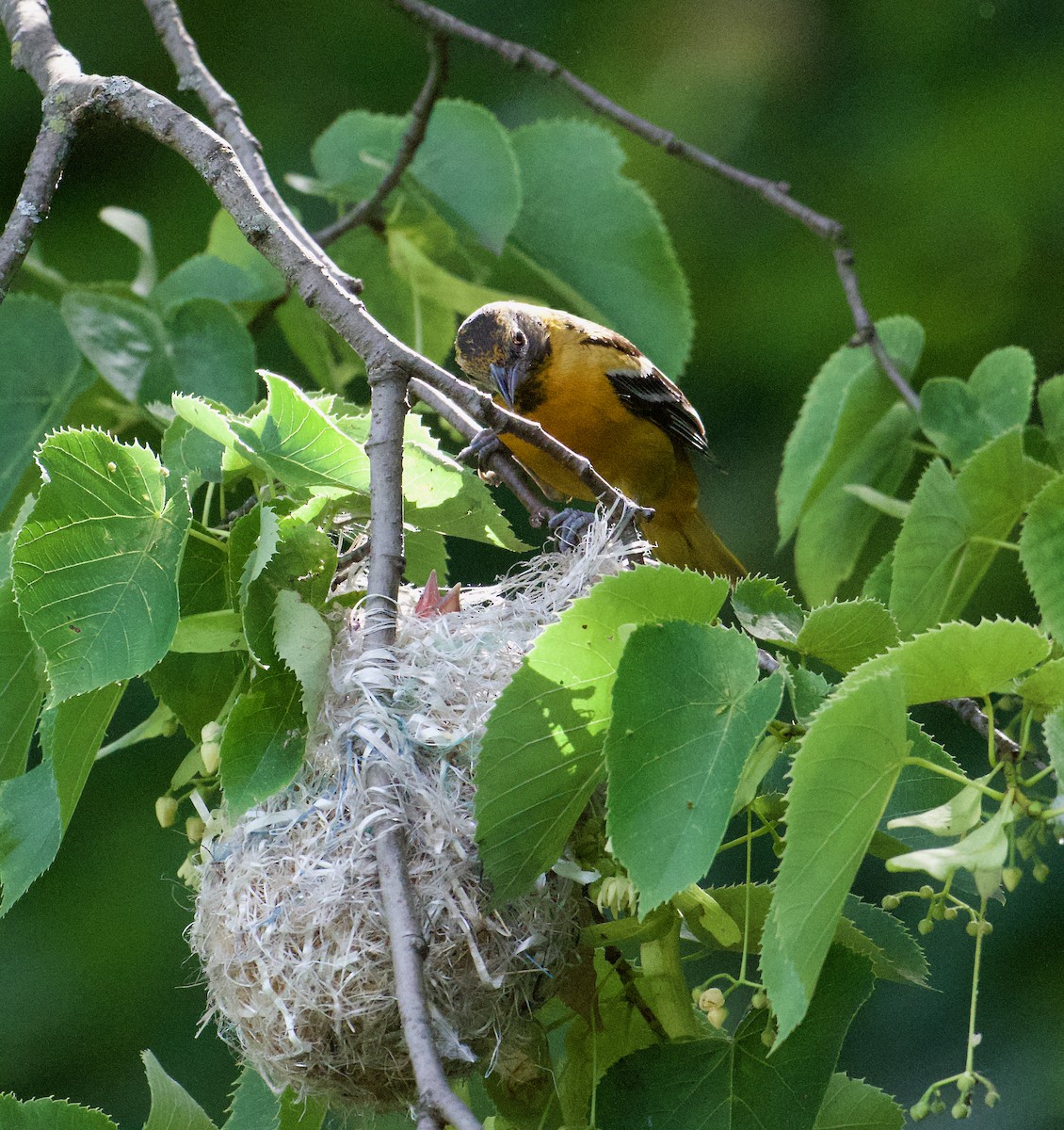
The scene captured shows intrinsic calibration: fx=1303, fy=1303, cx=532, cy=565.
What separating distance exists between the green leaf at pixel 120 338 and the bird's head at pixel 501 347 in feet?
2.57

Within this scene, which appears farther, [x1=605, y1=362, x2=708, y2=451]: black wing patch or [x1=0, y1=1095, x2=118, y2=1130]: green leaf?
[x1=605, y1=362, x2=708, y2=451]: black wing patch

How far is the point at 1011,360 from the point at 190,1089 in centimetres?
308

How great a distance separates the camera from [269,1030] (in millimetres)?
1384

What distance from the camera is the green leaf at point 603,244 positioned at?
2.70 meters

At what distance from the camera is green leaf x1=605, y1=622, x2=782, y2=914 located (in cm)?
107

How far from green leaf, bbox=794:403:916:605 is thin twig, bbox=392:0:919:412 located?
7 cm

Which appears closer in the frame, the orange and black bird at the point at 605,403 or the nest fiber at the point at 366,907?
the nest fiber at the point at 366,907

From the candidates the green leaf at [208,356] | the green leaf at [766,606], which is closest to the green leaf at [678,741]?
the green leaf at [766,606]

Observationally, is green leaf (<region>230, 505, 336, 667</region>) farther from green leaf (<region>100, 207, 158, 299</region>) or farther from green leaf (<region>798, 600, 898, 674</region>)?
green leaf (<region>100, 207, 158, 299</region>)

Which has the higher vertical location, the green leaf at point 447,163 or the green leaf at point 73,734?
the green leaf at point 447,163

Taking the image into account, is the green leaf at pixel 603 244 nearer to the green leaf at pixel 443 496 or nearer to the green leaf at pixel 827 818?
the green leaf at pixel 443 496

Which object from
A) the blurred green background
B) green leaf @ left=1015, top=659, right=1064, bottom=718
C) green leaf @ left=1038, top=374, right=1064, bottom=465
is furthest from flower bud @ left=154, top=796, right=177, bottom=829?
the blurred green background

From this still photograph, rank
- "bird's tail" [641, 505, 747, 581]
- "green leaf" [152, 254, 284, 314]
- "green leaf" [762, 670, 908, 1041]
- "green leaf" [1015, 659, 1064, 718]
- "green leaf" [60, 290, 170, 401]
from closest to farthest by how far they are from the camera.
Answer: "green leaf" [762, 670, 908, 1041] → "green leaf" [1015, 659, 1064, 718] → "green leaf" [60, 290, 170, 401] → "green leaf" [152, 254, 284, 314] → "bird's tail" [641, 505, 747, 581]

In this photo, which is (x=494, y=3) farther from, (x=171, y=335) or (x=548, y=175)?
(x=171, y=335)
